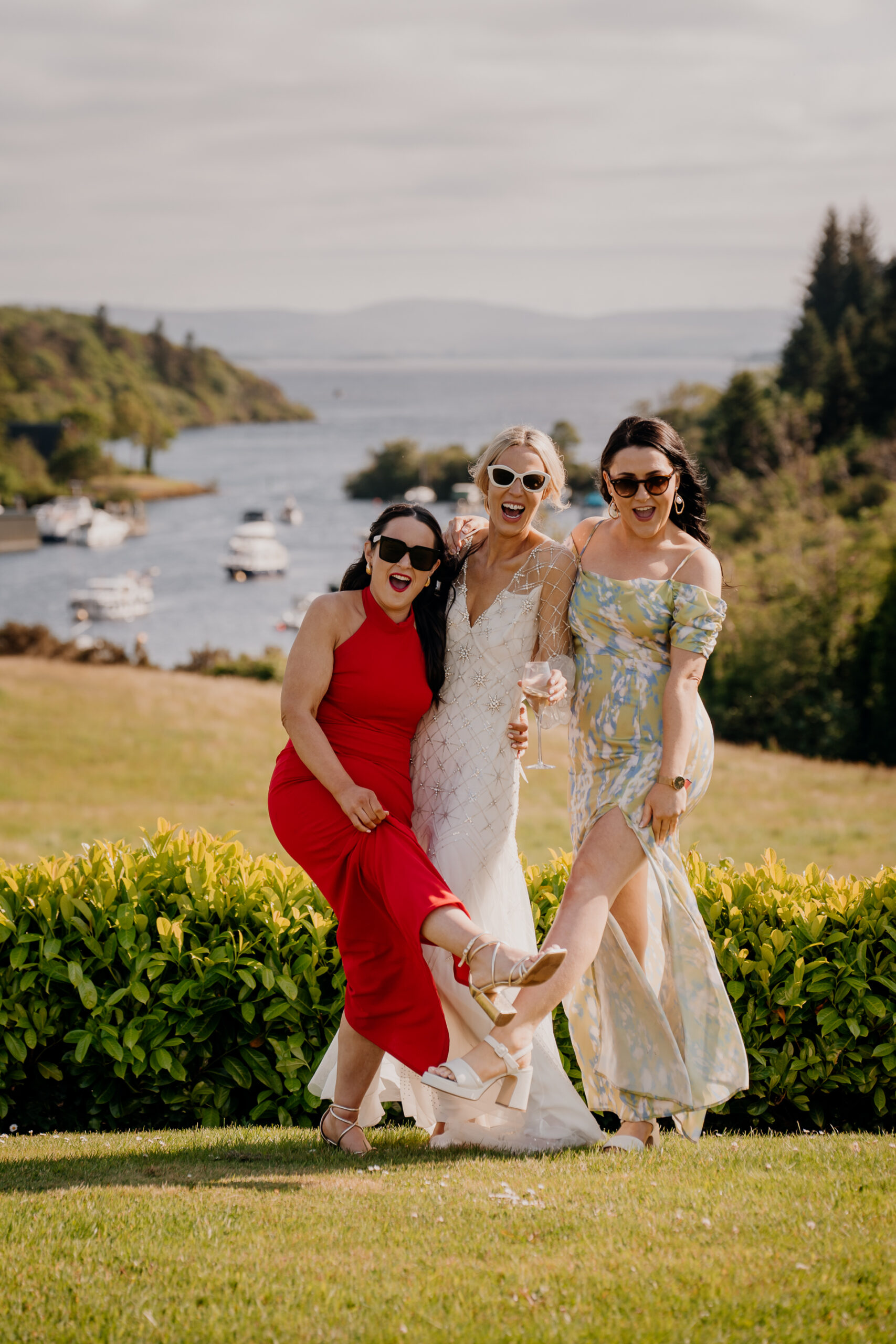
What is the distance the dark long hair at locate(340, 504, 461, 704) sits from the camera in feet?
14.8

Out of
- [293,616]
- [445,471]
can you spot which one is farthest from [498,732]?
[445,471]

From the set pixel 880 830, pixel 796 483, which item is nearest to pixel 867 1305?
pixel 880 830

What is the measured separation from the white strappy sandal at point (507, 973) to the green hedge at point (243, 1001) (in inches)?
55.0

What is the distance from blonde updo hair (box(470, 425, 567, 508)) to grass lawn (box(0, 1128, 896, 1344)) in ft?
8.36

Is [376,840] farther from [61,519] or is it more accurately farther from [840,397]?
[61,519]

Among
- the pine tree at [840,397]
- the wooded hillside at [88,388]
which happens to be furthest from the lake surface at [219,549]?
the pine tree at [840,397]

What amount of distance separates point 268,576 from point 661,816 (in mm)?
123211

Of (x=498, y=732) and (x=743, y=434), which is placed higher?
(x=743, y=434)

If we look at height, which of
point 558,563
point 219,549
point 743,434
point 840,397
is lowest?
point 219,549

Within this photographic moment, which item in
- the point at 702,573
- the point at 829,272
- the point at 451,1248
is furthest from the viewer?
the point at 829,272

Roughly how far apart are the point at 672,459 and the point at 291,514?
503 feet

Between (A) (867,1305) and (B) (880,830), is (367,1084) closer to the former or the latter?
(A) (867,1305)

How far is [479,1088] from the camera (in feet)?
13.0

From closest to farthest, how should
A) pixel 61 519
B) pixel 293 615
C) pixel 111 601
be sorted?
1. pixel 293 615
2. pixel 111 601
3. pixel 61 519
